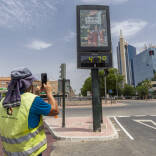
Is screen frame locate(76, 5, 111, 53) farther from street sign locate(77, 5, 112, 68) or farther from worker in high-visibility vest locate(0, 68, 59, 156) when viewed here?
worker in high-visibility vest locate(0, 68, 59, 156)

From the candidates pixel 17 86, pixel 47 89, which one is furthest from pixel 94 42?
pixel 17 86

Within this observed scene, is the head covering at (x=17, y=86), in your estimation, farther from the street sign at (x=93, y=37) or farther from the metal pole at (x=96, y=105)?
the metal pole at (x=96, y=105)

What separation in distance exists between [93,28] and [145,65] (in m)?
139

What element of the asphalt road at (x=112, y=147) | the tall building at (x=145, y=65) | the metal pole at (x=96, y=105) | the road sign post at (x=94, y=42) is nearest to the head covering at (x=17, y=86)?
the asphalt road at (x=112, y=147)

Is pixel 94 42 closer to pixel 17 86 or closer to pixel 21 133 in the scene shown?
pixel 17 86

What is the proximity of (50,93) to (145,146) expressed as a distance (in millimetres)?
4491

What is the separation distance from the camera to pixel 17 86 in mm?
1851

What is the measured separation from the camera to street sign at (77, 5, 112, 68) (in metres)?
7.82

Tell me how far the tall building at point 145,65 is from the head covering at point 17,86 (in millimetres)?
126064

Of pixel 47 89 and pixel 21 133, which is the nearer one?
pixel 21 133

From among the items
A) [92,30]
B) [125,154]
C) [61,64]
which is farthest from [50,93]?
[61,64]

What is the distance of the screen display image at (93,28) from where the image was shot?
8.07 meters

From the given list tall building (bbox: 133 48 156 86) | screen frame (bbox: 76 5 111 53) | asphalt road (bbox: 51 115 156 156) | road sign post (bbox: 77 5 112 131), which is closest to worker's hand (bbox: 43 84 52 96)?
asphalt road (bbox: 51 115 156 156)

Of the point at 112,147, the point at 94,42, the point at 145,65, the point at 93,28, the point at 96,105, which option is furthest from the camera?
the point at 145,65
